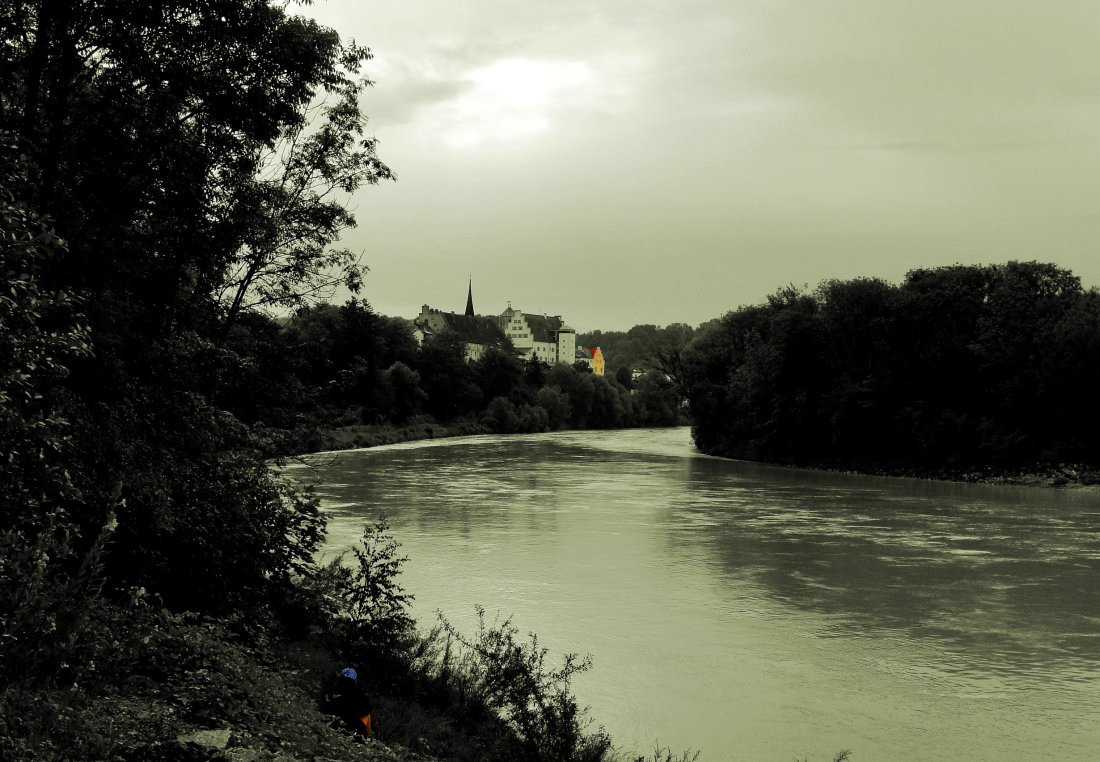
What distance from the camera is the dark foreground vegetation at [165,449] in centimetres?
458

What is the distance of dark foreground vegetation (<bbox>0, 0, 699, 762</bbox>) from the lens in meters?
4.58

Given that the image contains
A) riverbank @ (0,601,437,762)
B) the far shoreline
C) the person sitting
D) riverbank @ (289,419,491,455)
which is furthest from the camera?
riverbank @ (289,419,491,455)

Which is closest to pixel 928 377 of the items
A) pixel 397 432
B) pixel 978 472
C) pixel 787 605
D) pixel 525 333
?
pixel 978 472

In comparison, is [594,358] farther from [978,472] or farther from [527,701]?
[527,701]

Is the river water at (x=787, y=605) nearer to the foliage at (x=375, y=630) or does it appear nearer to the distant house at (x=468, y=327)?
the foliage at (x=375, y=630)

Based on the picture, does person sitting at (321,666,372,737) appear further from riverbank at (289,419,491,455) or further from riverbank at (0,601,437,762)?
riverbank at (289,419,491,455)

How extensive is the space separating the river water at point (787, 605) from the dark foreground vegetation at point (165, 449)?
6.91 ft

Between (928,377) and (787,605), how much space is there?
3803 centimetres

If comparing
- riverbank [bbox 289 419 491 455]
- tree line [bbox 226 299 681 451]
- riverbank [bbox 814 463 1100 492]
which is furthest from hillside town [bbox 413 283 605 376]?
riverbank [bbox 814 463 1100 492]

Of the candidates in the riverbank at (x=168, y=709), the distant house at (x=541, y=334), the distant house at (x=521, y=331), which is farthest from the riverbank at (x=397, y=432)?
the distant house at (x=541, y=334)

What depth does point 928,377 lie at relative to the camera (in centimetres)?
4900

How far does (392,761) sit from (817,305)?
184 feet

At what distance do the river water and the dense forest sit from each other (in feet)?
40.6

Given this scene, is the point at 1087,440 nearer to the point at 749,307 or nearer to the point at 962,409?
the point at 962,409
